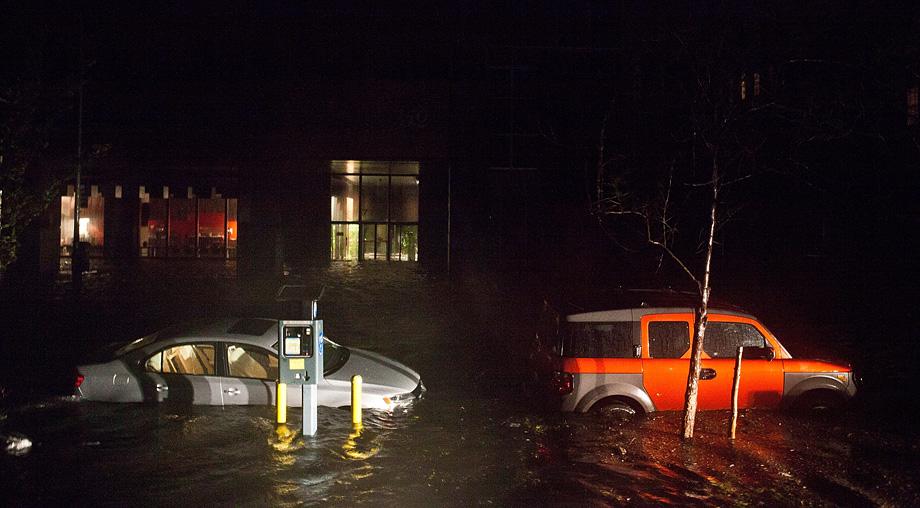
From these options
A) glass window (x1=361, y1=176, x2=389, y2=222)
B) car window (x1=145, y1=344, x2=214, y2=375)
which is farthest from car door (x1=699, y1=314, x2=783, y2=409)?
glass window (x1=361, y1=176, x2=389, y2=222)

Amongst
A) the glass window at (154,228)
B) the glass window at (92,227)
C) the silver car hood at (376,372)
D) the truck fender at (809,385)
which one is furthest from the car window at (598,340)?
the glass window at (92,227)

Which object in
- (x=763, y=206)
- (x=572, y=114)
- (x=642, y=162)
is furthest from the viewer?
(x=572, y=114)

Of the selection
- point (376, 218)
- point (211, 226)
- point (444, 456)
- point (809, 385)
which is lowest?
point (444, 456)

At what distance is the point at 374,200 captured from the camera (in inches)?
1657

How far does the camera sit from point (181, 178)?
4131 cm

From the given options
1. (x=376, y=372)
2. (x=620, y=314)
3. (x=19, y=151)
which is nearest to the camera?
(x=620, y=314)

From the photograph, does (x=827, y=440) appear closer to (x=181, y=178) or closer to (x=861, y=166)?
(x=861, y=166)

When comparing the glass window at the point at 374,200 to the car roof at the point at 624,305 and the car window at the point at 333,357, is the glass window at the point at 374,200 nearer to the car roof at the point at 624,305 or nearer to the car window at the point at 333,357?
the car window at the point at 333,357

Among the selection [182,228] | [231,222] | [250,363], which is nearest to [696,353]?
[250,363]

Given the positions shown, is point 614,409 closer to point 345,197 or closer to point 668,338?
point 668,338

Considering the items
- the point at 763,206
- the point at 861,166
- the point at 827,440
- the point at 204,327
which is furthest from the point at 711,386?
the point at 763,206

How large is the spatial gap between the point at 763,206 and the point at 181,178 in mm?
29251

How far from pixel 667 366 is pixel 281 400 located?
15.1 feet

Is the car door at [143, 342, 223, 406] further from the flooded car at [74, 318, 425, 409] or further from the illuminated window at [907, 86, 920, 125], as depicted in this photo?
the illuminated window at [907, 86, 920, 125]
